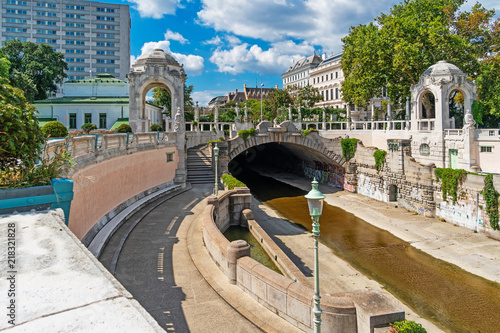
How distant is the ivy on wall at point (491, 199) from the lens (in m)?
21.8

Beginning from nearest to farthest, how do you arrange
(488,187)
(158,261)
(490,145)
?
(158,261) < (488,187) < (490,145)

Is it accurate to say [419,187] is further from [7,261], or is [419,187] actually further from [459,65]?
[7,261]

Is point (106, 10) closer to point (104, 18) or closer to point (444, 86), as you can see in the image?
point (104, 18)

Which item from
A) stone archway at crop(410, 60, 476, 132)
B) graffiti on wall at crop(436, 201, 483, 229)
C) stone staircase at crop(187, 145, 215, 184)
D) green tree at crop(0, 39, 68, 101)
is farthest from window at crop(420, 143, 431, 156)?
green tree at crop(0, 39, 68, 101)

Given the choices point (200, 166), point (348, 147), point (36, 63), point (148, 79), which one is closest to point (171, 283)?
point (200, 166)

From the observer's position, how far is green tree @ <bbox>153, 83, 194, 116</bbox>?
52188 mm

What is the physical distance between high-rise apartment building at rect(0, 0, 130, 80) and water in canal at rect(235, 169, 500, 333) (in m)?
89.3

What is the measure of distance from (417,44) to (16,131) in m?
34.2

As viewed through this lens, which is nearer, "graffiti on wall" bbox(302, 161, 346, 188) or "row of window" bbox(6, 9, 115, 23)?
"graffiti on wall" bbox(302, 161, 346, 188)

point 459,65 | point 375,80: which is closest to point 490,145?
point 459,65

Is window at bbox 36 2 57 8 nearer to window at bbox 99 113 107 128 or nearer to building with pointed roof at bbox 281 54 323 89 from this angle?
building with pointed roof at bbox 281 54 323 89

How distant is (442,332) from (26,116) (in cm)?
1550

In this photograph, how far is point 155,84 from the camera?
35469 millimetres

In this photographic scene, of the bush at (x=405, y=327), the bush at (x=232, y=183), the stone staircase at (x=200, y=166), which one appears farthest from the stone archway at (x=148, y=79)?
the bush at (x=405, y=327)
